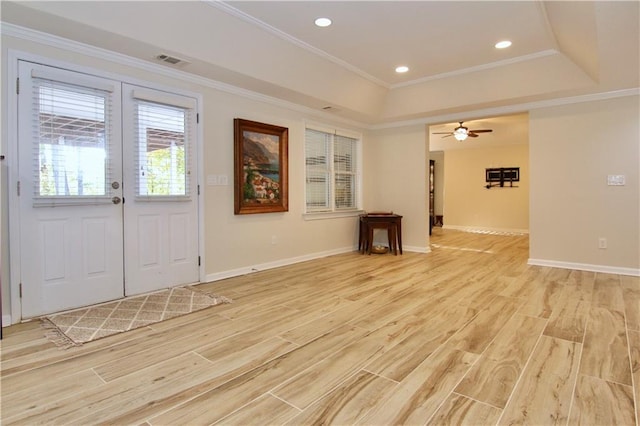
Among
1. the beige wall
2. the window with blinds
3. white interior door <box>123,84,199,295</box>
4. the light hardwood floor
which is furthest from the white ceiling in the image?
the beige wall

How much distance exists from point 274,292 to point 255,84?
239 centimetres

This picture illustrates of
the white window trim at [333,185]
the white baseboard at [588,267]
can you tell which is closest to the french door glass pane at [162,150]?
the white window trim at [333,185]

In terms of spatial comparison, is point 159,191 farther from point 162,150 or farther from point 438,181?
point 438,181

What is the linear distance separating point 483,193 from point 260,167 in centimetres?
782

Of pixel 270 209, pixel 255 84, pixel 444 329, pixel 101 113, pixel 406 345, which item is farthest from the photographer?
pixel 270 209

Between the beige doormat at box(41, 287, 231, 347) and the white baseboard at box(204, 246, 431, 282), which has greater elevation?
the white baseboard at box(204, 246, 431, 282)

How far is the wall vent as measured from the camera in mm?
3267

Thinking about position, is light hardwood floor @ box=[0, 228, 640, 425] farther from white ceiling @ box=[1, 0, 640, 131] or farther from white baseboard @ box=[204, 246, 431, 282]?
white ceiling @ box=[1, 0, 640, 131]

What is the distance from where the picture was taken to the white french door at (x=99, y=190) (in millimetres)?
2830

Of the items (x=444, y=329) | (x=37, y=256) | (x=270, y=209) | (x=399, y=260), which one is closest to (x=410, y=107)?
(x=399, y=260)

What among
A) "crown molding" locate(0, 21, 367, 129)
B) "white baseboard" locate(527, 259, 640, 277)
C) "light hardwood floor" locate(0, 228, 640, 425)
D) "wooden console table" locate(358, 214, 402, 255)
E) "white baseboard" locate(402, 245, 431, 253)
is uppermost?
"crown molding" locate(0, 21, 367, 129)

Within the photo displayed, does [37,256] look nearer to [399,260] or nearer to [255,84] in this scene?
[255,84]

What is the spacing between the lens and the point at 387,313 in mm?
2945

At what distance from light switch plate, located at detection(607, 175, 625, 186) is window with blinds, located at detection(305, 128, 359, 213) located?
357 cm
